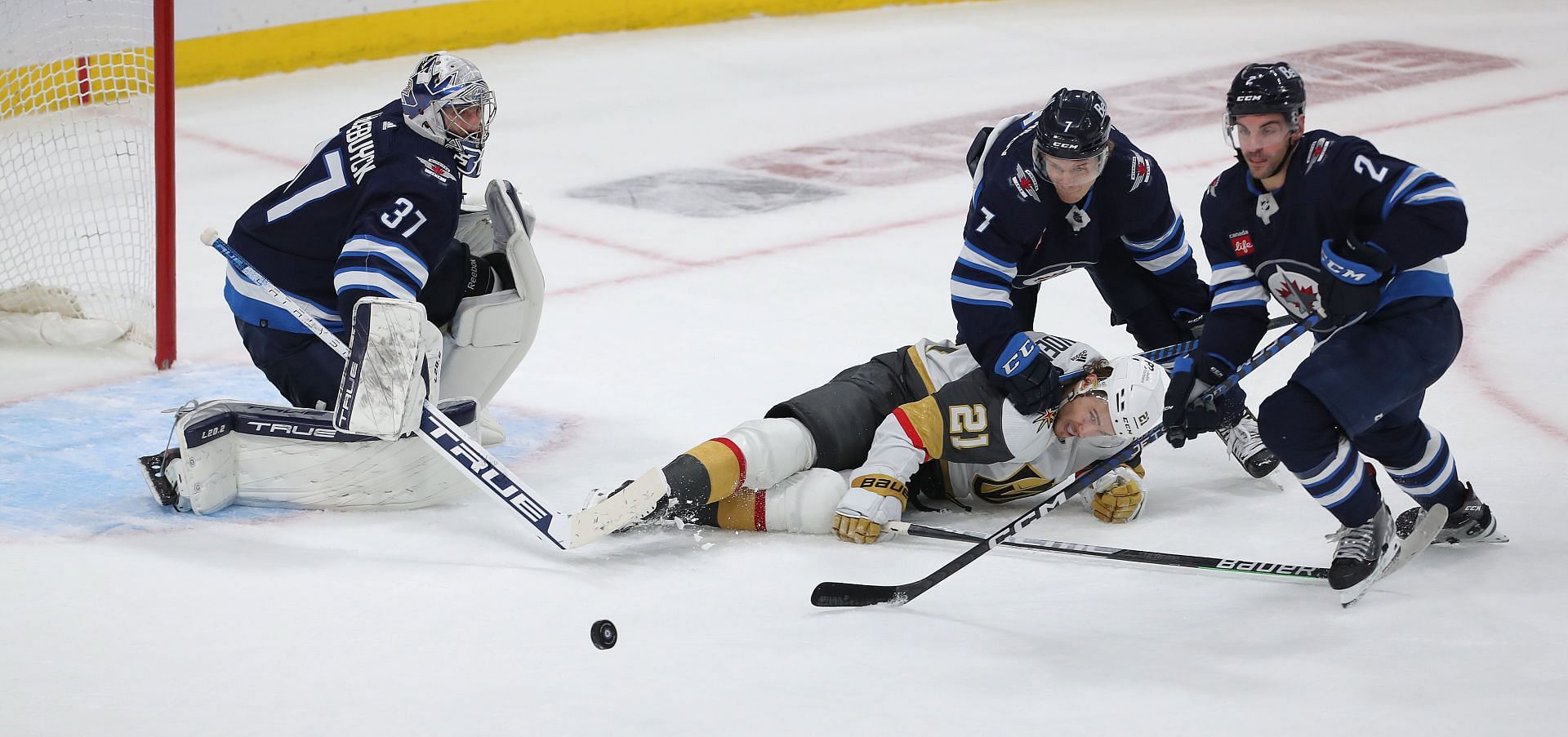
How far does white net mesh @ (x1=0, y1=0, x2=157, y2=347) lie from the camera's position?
14.7 ft

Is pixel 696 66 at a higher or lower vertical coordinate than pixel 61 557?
higher

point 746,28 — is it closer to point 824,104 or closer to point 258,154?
point 824,104

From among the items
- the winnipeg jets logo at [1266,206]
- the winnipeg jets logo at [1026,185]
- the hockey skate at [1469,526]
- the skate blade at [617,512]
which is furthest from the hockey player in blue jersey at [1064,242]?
the skate blade at [617,512]

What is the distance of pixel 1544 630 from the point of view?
8.55 ft

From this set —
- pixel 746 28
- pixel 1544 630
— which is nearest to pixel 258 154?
pixel 746 28

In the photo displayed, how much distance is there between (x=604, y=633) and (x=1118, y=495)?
1.11 meters

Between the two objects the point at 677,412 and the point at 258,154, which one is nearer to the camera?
the point at 677,412

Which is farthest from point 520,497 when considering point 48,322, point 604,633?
point 48,322

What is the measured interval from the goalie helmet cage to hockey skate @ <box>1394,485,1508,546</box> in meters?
3.05

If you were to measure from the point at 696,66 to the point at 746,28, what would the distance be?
2.70 ft

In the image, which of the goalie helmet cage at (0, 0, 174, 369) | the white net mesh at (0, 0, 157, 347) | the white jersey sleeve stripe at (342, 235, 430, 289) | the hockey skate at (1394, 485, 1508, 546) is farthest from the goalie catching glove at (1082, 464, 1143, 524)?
the white net mesh at (0, 0, 157, 347)

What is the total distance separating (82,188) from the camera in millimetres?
4770

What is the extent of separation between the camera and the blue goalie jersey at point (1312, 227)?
2611mm

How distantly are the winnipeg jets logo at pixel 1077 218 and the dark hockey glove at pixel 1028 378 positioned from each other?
1.08ft
